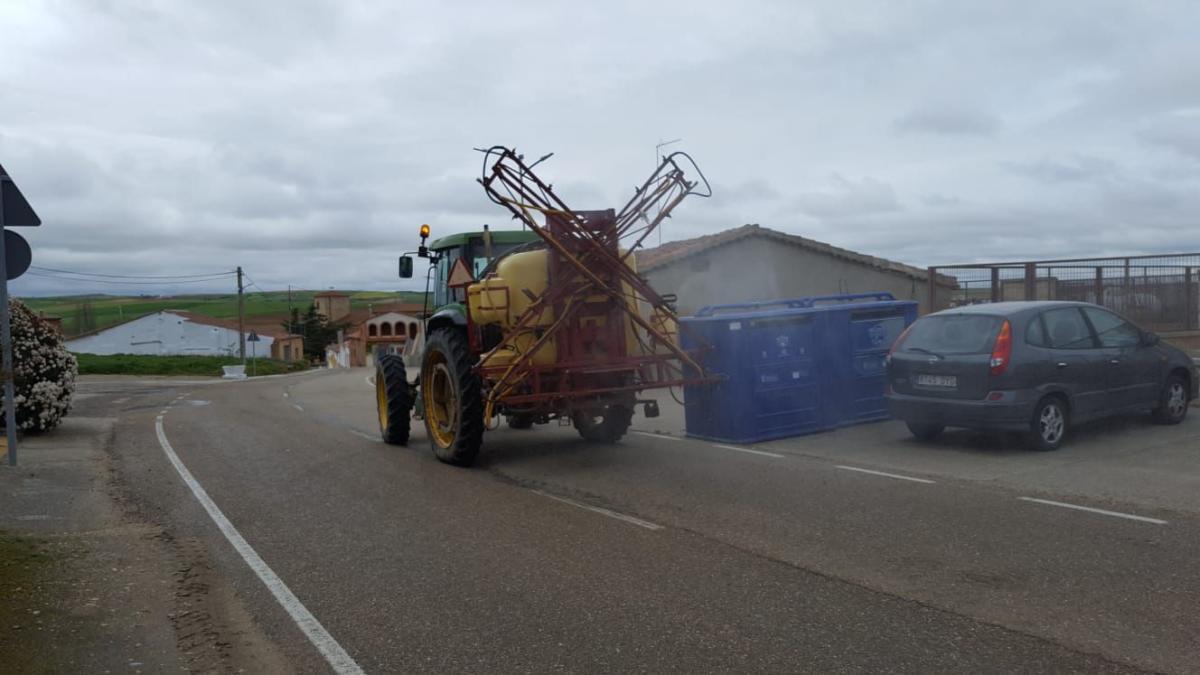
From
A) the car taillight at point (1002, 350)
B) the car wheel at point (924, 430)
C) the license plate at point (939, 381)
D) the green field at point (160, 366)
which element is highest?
the car taillight at point (1002, 350)

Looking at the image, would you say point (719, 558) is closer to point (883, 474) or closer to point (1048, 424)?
point (883, 474)

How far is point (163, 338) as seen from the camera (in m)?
78.9

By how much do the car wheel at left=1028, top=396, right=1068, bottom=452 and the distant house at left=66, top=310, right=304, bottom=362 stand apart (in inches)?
2862

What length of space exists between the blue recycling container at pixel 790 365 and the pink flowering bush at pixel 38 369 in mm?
9737

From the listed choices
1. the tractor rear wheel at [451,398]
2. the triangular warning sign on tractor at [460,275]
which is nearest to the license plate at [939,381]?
the tractor rear wheel at [451,398]

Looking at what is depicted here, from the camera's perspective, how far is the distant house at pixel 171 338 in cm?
7800

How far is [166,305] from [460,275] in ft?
296

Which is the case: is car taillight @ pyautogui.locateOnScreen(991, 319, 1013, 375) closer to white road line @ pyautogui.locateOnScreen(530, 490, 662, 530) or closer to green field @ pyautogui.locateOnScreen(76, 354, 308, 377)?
white road line @ pyautogui.locateOnScreen(530, 490, 662, 530)

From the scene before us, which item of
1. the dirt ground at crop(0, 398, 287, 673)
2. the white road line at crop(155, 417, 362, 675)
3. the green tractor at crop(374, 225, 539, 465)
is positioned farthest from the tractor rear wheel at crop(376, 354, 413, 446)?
the dirt ground at crop(0, 398, 287, 673)

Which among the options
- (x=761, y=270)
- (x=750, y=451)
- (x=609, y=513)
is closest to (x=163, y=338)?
(x=761, y=270)

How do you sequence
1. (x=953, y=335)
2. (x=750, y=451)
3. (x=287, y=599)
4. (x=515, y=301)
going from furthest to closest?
(x=750, y=451), (x=953, y=335), (x=515, y=301), (x=287, y=599)

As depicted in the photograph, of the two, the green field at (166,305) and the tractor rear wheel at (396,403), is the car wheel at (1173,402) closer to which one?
the tractor rear wheel at (396,403)

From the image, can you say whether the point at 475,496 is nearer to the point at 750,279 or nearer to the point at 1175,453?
the point at 1175,453

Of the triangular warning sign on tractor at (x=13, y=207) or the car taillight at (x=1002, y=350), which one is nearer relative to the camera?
the car taillight at (x=1002, y=350)
